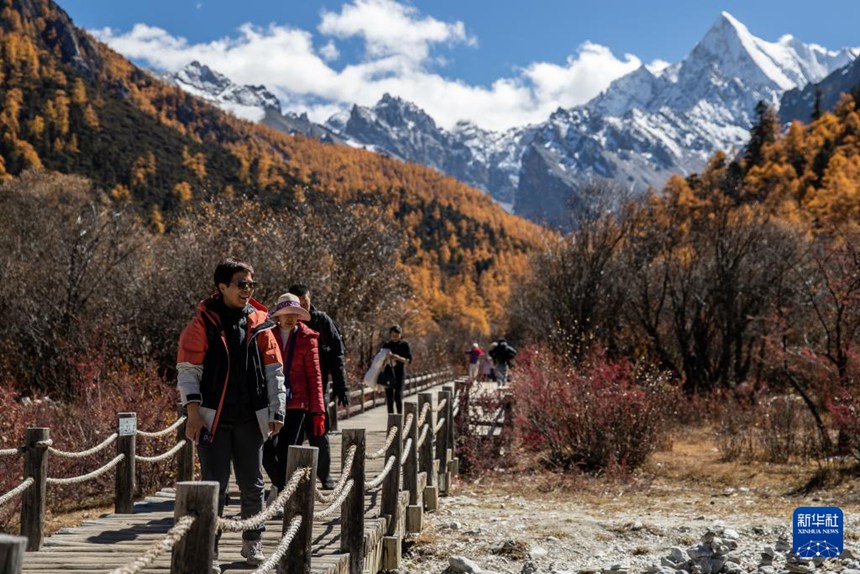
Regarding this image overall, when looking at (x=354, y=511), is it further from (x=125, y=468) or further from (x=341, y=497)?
(x=125, y=468)

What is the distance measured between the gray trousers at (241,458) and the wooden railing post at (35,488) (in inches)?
64.8

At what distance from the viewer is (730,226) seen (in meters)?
21.4

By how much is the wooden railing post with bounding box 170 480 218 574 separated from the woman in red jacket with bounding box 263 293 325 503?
3.21m

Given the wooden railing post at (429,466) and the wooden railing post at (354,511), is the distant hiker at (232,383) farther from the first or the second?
the wooden railing post at (429,466)

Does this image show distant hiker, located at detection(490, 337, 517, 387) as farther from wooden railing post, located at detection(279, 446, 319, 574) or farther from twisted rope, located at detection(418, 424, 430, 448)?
wooden railing post, located at detection(279, 446, 319, 574)

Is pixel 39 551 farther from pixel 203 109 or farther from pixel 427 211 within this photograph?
pixel 203 109

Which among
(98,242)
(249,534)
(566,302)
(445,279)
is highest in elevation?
(445,279)

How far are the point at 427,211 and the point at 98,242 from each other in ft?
417

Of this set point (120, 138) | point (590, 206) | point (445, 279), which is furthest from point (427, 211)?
point (590, 206)

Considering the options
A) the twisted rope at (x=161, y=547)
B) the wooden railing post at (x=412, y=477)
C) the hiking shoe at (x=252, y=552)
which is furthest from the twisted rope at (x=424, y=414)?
the twisted rope at (x=161, y=547)

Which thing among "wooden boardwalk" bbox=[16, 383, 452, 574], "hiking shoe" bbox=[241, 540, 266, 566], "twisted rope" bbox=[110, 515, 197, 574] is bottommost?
"wooden boardwalk" bbox=[16, 383, 452, 574]

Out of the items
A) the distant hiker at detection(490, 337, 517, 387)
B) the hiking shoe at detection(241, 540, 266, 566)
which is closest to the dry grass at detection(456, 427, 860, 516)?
the hiking shoe at detection(241, 540, 266, 566)

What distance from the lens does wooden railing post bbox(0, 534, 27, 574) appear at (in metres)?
2.08

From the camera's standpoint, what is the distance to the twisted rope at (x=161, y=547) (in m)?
2.60
